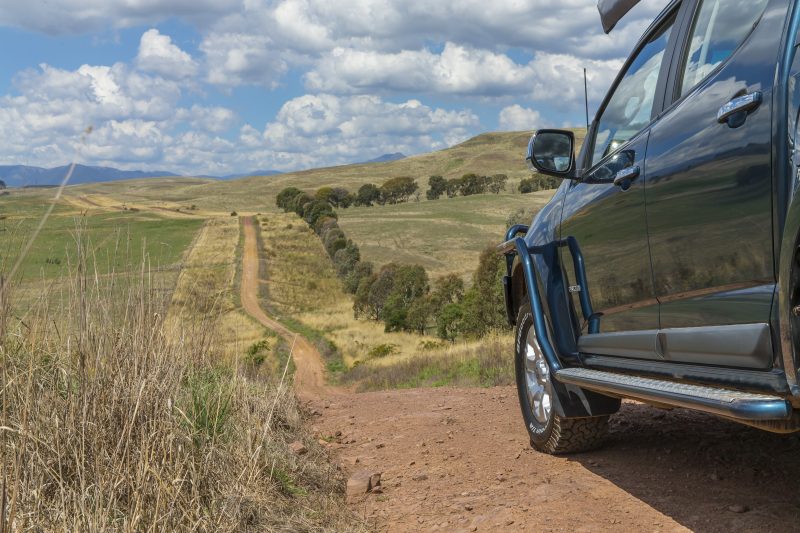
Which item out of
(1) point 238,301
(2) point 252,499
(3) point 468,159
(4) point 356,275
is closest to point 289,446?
(2) point 252,499

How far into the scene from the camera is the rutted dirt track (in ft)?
12.9

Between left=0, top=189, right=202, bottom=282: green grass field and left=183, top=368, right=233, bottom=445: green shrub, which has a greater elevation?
left=0, top=189, right=202, bottom=282: green grass field

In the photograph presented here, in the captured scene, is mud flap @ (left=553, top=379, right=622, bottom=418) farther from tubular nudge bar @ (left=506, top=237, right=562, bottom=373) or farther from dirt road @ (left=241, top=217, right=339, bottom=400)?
dirt road @ (left=241, top=217, right=339, bottom=400)

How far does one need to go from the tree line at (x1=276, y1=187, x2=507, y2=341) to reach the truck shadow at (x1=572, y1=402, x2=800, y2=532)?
17910 millimetres

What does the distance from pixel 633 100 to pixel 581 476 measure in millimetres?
2069

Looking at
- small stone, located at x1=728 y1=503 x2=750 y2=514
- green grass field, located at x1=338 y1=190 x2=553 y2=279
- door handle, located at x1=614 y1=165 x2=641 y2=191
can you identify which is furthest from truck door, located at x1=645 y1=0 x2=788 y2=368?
green grass field, located at x1=338 y1=190 x2=553 y2=279

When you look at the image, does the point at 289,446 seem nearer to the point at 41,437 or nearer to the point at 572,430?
the point at 572,430

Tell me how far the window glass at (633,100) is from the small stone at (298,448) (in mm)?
3014

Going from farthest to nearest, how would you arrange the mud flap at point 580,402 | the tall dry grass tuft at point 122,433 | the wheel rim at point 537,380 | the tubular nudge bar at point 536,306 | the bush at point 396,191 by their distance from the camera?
1. the bush at point 396,191
2. the wheel rim at point 537,380
3. the tubular nudge bar at point 536,306
4. the mud flap at point 580,402
5. the tall dry grass tuft at point 122,433

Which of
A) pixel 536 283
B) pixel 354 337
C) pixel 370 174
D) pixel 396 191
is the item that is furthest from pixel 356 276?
pixel 370 174

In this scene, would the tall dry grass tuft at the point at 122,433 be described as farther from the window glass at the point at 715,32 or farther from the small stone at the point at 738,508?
the window glass at the point at 715,32

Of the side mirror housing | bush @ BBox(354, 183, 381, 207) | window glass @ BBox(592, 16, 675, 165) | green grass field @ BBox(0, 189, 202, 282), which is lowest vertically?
bush @ BBox(354, 183, 381, 207)

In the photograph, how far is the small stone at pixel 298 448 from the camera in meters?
6.20

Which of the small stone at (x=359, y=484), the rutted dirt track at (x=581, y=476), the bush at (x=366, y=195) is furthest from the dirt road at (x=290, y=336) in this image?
the bush at (x=366, y=195)
